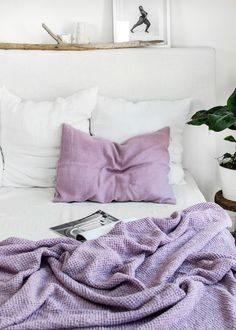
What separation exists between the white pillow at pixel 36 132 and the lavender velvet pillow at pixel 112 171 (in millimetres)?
137

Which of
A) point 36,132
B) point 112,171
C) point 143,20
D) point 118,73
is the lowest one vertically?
point 112,171

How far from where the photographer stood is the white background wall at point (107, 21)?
98.6 inches

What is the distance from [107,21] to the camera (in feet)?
8.32

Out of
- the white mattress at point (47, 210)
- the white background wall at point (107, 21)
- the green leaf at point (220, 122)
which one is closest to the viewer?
the white mattress at point (47, 210)

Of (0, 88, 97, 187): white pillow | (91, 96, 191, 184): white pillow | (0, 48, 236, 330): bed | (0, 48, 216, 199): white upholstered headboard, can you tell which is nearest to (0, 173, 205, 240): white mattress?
(0, 48, 236, 330): bed

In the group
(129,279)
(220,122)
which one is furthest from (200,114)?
(129,279)

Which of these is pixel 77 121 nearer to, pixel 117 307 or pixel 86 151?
pixel 86 151

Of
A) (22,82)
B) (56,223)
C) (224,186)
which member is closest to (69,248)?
(56,223)

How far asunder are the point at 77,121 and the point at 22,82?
0.40m

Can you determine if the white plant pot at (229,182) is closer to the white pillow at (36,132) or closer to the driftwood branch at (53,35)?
the white pillow at (36,132)

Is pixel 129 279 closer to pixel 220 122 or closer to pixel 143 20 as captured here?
pixel 220 122

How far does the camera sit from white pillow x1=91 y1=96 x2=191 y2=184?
7.44 ft

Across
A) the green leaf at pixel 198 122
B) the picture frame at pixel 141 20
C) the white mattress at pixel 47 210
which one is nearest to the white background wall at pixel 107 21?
the picture frame at pixel 141 20

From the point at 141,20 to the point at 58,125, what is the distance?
775 millimetres
